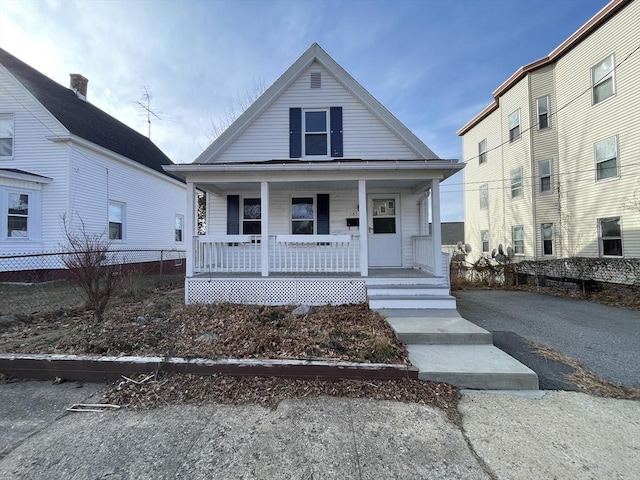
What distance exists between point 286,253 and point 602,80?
12584mm

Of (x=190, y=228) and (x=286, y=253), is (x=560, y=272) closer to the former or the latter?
(x=286, y=253)

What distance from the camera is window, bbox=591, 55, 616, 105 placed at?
1002cm

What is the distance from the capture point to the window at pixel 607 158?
392 inches

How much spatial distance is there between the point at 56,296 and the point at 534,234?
56.1 ft

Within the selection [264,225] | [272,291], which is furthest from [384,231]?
[272,291]

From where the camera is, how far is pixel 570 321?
612 cm

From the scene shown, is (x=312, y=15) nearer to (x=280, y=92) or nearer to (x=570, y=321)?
(x=280, y=92)

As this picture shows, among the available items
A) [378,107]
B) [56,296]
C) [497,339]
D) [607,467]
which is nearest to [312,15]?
[378,107]

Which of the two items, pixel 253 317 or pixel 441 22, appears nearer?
pixel 253 317

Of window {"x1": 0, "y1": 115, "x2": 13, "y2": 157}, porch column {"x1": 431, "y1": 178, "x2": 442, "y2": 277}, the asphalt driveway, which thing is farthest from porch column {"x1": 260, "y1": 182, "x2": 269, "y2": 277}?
window {"x1": 0, "y1": 115, "x2": 13, "y2": 157}

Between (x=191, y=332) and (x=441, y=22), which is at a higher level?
(x=441, y=22)

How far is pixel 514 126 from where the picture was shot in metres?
13.9

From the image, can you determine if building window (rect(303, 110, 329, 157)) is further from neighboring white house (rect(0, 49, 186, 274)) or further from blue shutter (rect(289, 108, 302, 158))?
neighboring white house (rect(0, 49, 186, 274))

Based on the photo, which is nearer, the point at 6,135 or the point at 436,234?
the point at 436,234
